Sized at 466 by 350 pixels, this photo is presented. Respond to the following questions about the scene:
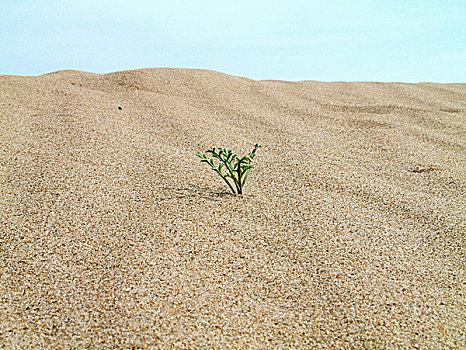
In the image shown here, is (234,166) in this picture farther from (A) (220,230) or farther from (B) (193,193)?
(A) (220,230)

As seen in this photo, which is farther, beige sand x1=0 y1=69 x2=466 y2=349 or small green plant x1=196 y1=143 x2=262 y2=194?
small green plant x1=196 y1=143 x2=262 y2=194

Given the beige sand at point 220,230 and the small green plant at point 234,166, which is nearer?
the beige sand at point 220,230

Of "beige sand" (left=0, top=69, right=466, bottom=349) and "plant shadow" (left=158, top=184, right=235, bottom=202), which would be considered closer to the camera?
"beige sand" (left=0, top=69, right=466, bottom=349)

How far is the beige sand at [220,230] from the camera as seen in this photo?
1.38 meters

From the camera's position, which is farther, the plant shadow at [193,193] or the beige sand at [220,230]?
the plant shadow at [193,193]

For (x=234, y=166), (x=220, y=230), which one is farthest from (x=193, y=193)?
(x=220, y=230)

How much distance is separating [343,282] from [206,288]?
518mm

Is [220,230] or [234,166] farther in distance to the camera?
[234,166]

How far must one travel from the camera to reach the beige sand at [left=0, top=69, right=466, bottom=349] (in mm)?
1381

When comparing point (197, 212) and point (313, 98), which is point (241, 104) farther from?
point (197, 212)

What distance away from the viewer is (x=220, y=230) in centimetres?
189

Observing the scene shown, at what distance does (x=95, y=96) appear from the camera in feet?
12.3

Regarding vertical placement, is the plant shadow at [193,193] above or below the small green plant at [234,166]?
below

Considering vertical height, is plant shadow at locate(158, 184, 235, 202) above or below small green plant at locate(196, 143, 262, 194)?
below
